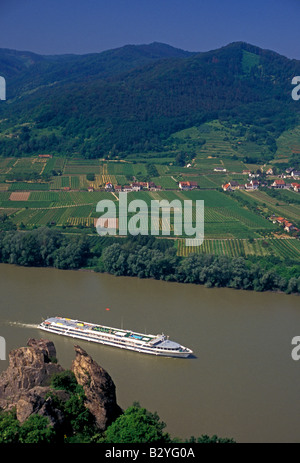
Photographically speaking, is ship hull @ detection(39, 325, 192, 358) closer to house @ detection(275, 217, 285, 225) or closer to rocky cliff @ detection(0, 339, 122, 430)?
rocky cliff @ detection(0, 339, 122, 430)

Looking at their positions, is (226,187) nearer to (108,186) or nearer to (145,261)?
(108,186)

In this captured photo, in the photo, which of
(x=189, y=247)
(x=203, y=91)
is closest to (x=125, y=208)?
(x=189, y=247)

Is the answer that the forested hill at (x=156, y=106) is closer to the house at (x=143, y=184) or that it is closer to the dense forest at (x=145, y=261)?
the house at (x=143, y=184)

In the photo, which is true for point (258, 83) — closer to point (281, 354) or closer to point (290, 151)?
point (290, 151)

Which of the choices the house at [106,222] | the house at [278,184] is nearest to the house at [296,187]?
the house at [278,184]

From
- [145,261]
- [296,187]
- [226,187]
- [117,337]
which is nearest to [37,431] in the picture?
[117,337]

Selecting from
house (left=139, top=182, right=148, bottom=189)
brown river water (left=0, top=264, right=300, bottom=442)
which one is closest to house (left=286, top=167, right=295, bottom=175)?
house (left=139, top=182, right=148, bottom=189)
